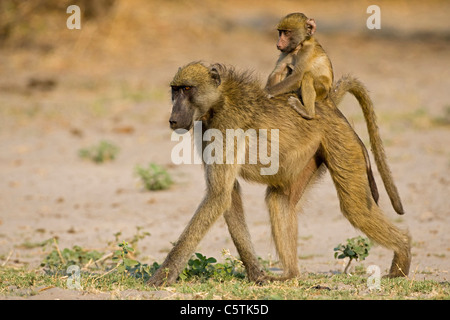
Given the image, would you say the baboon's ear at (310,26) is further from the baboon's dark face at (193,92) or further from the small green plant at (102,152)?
the small green plant at (102,152)

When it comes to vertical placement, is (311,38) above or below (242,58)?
below

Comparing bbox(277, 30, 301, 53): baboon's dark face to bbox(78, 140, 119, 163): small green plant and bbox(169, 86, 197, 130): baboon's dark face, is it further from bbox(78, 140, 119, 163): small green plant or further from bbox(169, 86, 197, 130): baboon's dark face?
bbox(78, 140, 119, 163): small green plant

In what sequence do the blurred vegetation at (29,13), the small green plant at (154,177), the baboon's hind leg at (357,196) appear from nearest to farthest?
the baboon's hind leg at (357,196)
the small green plant at (154,177)
the blurred vegetation at (29,13)

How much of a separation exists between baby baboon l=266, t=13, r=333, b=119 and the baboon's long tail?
143 millimetres

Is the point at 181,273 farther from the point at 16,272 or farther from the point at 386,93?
the point at 386,93

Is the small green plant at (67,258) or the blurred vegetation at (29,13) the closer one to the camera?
the small green plant at (67,258)

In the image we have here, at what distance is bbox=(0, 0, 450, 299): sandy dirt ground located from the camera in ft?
25.1

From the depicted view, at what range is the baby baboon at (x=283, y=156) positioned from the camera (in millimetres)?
5516

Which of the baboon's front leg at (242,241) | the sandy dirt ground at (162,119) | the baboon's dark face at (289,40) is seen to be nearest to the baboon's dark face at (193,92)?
the baboon's dark face at (289,40)

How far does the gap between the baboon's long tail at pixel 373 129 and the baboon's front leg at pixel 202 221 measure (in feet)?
3.97

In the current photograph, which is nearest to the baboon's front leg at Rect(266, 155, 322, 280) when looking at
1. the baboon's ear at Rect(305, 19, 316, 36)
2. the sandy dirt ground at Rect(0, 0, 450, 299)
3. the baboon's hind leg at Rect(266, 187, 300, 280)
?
the baboon's hind leg at Rect(266, 187, 300, 280)

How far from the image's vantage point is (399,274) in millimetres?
5727
